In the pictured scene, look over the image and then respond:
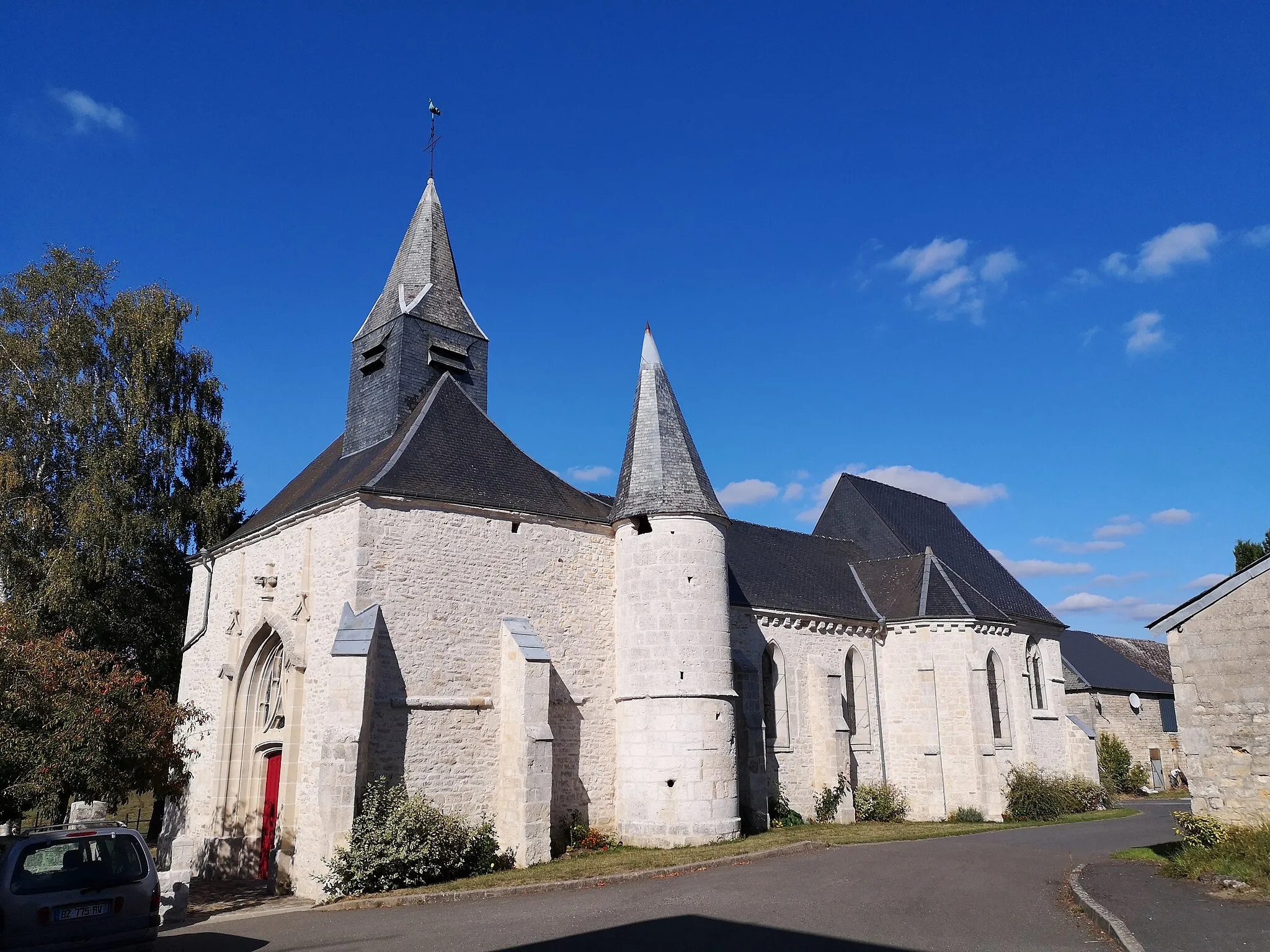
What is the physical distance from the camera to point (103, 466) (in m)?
20.9

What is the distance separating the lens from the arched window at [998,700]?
22672mm

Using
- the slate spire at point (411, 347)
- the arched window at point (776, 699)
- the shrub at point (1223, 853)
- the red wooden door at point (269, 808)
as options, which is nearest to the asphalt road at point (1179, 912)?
the shrub at point (1223, 853)

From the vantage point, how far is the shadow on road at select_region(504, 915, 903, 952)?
27.0 feet

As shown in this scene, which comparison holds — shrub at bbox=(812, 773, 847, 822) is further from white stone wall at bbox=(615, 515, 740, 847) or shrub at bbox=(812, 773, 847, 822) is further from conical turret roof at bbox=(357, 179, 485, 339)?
conical turret roof at bbox=(357, 179, 485, 339)

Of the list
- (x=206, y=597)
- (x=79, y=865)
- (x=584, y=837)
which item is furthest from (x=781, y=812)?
(x=79, y=865)

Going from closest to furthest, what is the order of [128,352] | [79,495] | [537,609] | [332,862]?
1. [332,862]
2. [537,609]
3. [79,495]
4. [128,352]

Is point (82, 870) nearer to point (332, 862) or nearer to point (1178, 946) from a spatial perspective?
point (332, 862)

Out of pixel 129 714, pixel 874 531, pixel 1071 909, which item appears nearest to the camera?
pixel 1071 909

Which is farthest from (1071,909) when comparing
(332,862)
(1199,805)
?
(332,862)

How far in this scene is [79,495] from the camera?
67.4 ft

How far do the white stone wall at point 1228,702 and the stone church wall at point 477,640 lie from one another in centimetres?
975

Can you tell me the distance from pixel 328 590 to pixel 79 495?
956 cm

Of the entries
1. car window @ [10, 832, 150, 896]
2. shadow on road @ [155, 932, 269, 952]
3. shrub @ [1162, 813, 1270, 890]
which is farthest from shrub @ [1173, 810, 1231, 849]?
car window @ [10, 832, 150, 896]

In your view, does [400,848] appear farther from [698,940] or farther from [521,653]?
[698,940]
